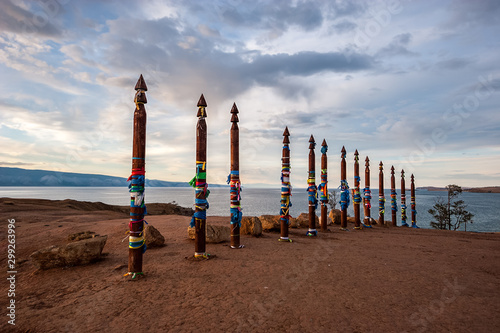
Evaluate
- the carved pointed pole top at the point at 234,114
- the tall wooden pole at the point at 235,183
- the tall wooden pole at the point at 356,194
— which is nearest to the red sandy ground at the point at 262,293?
the tall wooden pole at the point at 235,183

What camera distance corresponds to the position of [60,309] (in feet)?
15.7

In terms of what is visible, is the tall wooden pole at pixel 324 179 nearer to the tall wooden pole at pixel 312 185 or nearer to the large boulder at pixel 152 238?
the tall wooden pole at pixel 312 185

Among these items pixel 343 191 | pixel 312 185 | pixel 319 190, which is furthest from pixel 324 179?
pixel 312 185

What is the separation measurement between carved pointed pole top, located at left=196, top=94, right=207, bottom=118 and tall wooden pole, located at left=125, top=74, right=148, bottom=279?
1.90m

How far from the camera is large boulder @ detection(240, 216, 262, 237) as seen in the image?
1199 centimetres

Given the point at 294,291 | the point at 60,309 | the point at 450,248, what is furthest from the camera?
the point at 450,248

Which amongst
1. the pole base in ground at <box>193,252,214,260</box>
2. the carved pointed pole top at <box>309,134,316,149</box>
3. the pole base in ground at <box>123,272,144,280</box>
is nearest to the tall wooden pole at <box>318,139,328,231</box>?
the carved pointed pole top at <box>309,134,316,149</box>

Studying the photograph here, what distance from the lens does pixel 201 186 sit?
26.9 ft

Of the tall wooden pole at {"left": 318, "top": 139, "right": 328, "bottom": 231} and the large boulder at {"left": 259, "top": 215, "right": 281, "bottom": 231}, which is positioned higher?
the tall wooden pole at {"left": 318, "top": 139, "right": 328, "bottom": 231}

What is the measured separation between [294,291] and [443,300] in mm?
3082

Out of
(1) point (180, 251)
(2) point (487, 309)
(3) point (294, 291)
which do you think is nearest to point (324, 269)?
(3) point (294, 291)

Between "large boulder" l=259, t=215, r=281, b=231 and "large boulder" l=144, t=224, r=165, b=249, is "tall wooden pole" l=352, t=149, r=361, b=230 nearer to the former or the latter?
"large boulder" l=259, t=215, r=281, b=231

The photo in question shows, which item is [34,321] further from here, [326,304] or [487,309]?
[487,309]

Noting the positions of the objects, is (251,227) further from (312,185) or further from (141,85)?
(141,85)
